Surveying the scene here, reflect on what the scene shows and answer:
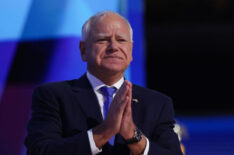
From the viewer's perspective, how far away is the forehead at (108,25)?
1.28 m

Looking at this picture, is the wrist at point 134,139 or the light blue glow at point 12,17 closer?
the wrist at point 134,139

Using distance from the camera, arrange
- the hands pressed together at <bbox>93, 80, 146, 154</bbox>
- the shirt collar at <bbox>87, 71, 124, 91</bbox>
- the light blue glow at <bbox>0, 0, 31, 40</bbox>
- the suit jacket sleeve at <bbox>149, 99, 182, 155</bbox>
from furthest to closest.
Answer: the light blue glow at <bbox>0, 0, 31, 40</bbox>, the shirt collar at <bbox>87, 71, 124, 91</bbox>, the suit jacket sleeve at <bbox>149, 99, 182, 155</bbox>, the hands pressed together at <bbox>93, 80, 146, 154</bbox>

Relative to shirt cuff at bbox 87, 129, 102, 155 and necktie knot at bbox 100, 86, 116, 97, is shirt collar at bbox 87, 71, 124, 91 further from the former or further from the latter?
shirt cuff at bbox 87, 129, 102, 155

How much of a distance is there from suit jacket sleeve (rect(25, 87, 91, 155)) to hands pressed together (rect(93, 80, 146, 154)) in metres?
0.05

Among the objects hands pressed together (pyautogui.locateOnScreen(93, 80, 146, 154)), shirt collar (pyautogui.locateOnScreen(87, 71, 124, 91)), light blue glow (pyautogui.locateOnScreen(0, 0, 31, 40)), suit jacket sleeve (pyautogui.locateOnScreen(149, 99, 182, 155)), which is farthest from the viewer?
light blue glow (pyautogui.locateOnScreen(0, 0, 31, 40))

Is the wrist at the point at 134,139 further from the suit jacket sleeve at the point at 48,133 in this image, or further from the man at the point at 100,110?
the suit jacket sleeve at the point at 48,133

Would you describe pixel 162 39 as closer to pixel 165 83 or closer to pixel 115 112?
pixel 165 83

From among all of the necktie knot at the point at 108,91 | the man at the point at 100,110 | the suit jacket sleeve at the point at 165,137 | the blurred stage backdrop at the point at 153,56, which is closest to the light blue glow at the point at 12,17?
the blurred stage backdrop at the point at 153,56

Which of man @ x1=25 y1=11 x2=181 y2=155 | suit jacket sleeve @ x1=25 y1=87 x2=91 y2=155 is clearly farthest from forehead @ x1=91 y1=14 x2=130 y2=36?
suit jacket sleeve @ x1=25 y1=87 x2=91 y2=155

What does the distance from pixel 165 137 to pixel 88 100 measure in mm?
303

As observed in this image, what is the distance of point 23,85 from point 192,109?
7.77m

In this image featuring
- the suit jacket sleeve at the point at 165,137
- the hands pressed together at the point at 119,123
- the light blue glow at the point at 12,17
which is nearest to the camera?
the hands pressed together at the point at 119,123

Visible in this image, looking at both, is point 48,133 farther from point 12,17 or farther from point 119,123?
point 12,17

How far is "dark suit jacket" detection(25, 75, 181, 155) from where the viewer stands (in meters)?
1.15
